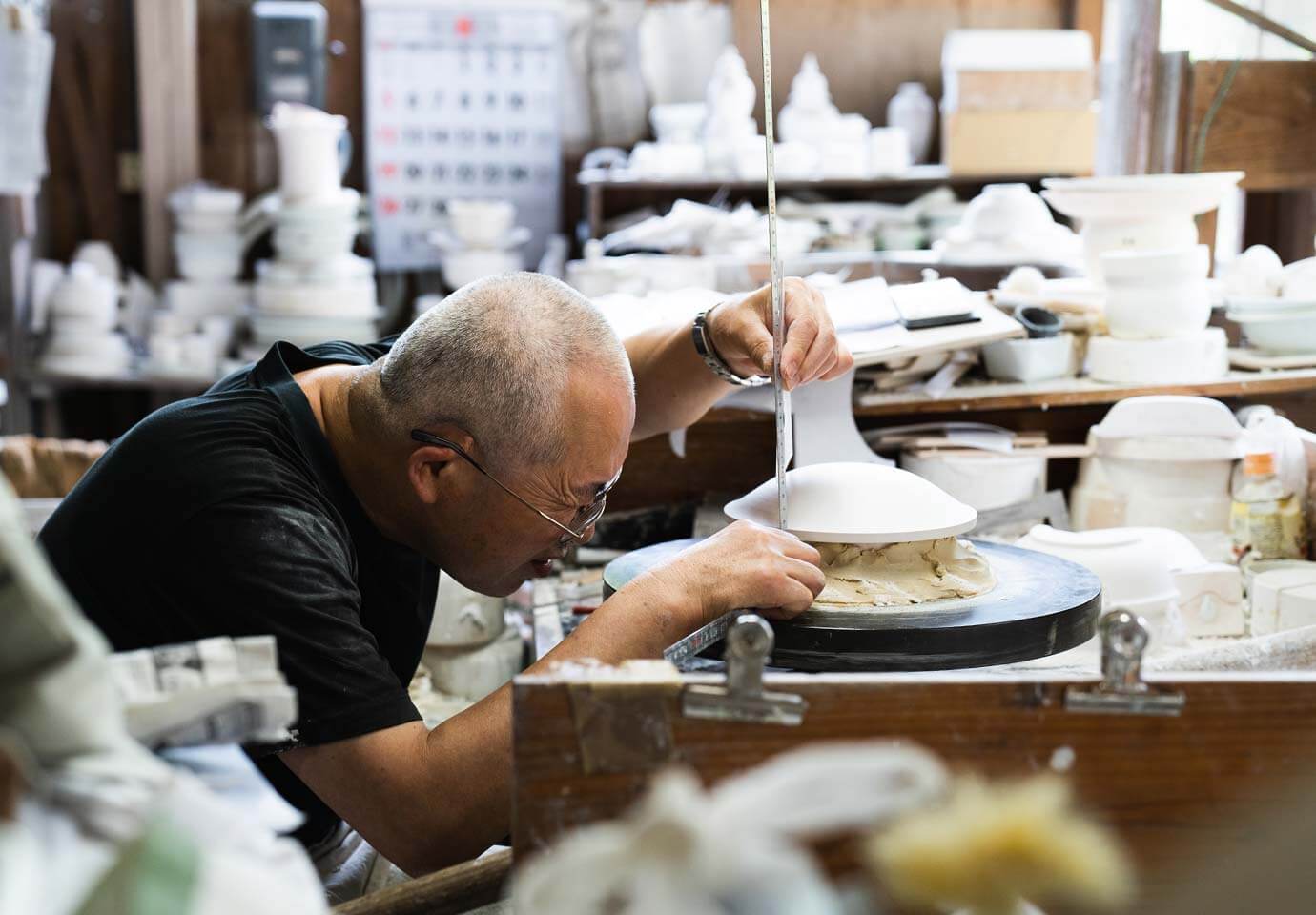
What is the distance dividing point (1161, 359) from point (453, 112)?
14.5 feet

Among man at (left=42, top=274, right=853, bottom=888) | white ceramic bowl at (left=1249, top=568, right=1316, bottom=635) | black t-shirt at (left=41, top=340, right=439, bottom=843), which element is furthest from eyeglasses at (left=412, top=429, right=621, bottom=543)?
white ceramic bowl at (left=1249, top=568, right=1316, bottom=635)

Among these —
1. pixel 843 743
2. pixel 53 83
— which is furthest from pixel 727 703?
pixel 53 83

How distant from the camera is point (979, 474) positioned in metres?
3.11

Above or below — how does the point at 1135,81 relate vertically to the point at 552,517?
above

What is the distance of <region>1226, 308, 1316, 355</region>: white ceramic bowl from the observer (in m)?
3.33

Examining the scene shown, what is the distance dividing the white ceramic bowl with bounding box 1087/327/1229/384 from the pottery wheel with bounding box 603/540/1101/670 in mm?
1423

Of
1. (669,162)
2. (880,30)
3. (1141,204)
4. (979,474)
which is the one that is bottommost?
(979,474)

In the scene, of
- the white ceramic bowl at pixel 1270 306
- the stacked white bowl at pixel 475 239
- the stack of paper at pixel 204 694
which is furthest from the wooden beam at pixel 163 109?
the stack of paper at pixel 204 694

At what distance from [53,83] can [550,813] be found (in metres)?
6.57

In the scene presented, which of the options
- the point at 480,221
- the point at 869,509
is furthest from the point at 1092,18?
the point at 869,509

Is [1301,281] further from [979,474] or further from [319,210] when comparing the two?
[319,210]

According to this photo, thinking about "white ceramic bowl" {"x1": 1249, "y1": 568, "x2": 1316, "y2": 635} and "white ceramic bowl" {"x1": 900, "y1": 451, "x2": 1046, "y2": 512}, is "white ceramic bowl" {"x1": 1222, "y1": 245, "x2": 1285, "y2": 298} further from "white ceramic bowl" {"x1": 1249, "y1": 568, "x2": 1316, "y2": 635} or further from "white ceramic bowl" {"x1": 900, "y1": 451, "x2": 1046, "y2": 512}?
"white ceramic bowl" {"x1": 1249, "y1": 568, "x2": 1316, "y2": 635}

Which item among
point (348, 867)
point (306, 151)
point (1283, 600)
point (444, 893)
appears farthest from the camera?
point (306, 151)

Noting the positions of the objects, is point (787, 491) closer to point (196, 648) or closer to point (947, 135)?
point (196, 648)
